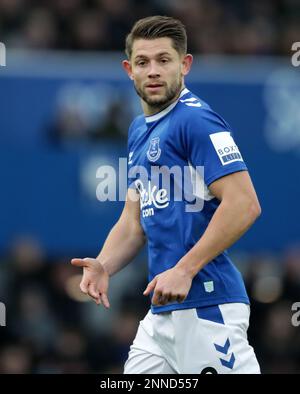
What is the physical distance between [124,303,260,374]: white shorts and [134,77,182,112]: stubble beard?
3.87ft

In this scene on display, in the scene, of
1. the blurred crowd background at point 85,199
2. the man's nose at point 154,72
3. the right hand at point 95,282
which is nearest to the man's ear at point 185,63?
the man's nose at point 154,72

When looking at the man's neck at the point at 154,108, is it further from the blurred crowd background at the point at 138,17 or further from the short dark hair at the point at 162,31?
the blurred crowd background at the point at 138,17

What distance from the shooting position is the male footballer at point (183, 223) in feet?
18.8

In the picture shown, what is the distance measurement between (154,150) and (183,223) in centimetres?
45

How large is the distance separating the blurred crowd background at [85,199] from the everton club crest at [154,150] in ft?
19.5

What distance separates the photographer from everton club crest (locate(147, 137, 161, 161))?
20.1ft

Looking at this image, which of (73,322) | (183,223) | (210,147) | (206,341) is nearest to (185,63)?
(210,147)

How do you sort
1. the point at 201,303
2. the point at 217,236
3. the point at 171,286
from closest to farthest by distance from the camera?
the point at 171,286 → the point at 217,236 → the point at 201,303

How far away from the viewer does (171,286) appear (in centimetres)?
557

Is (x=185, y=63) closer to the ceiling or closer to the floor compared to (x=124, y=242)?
closer to the ceiling

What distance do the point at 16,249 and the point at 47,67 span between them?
212 cm

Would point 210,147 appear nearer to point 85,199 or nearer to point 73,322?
point 85,199

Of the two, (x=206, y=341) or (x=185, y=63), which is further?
(x=185, y=63)
